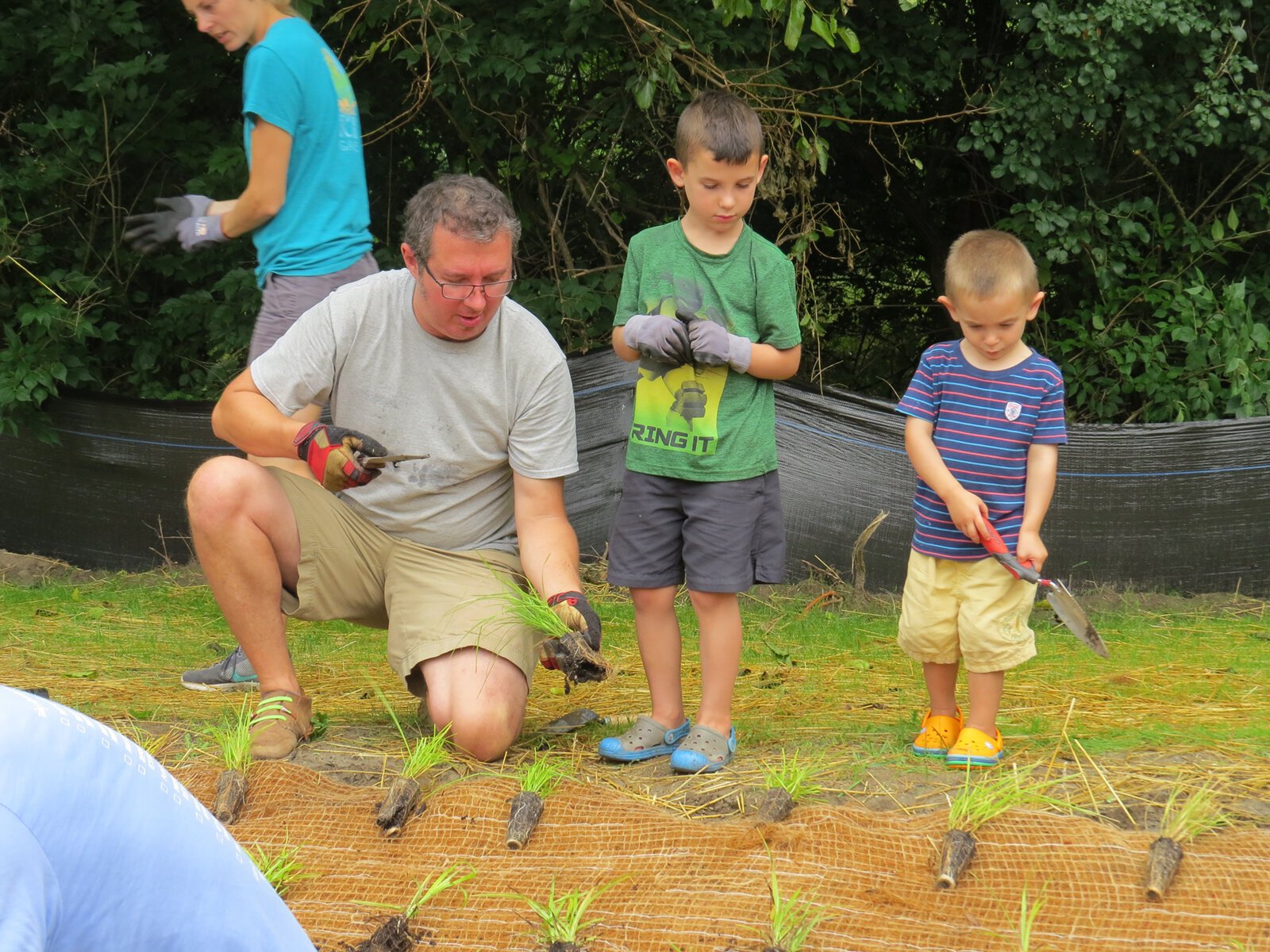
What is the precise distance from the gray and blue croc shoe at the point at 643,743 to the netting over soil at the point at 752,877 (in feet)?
1.02

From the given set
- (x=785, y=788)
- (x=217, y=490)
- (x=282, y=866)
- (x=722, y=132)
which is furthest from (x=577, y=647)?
(x=722, y=132)

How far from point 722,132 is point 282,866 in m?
1.90

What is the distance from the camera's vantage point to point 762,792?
114 inches

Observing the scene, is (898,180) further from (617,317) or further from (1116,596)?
(617,317)

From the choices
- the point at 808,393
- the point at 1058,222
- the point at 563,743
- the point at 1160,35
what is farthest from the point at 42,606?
the point at 1160,35

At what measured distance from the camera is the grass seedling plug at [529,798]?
271 centimetres

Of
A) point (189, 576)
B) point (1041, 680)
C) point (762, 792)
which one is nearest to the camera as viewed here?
point (762, 792)

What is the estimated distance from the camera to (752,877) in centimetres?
252

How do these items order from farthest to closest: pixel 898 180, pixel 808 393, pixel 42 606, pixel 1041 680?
1. pixel 898 180
2. pixel 808 393
3. pixel 42 606
4. pixel 1041 680

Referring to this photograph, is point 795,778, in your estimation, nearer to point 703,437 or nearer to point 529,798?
point 529,798

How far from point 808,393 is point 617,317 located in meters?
2.56

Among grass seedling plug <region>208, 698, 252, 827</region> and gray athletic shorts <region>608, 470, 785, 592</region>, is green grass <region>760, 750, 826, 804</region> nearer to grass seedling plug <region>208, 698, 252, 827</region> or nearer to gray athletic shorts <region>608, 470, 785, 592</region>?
gray athletic shorts <region>608, 470, 785, 592</region>

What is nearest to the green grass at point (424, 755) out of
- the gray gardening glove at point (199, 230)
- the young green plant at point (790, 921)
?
the young green plant at point (790, 921)

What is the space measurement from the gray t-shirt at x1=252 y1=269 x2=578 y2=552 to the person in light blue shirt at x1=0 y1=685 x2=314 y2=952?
7.17 ft
